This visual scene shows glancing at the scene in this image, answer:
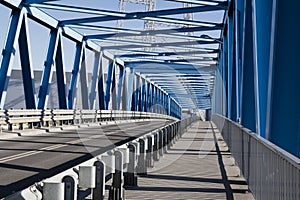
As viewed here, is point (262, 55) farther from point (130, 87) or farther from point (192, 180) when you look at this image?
point (130, 87)

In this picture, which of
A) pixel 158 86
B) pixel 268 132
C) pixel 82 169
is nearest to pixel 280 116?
pixel 268 132

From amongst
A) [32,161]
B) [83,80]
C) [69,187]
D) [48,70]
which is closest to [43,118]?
[48,70]

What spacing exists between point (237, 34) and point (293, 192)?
56.4ft

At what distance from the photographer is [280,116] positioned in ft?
31.9

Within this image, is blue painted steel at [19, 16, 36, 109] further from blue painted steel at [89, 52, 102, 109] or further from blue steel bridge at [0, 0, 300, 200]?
blue painted steel at [89, 52, 102, 109]

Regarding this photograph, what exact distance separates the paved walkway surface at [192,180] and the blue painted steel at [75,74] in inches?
730

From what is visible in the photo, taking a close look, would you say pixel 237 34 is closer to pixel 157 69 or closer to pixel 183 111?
pixel 157 69

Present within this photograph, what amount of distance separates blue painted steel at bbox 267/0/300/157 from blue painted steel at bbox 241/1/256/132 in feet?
17.9

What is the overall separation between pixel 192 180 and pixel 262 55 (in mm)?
3345

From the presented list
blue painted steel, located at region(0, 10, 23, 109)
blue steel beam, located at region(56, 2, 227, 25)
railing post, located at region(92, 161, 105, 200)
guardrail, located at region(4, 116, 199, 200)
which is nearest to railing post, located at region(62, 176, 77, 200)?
guardrail, located at region(4, 116, 199, 200)

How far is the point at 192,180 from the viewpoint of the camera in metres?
10.5

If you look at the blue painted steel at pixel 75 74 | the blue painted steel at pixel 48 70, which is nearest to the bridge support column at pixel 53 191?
the blue painted steel at pixel 48 70

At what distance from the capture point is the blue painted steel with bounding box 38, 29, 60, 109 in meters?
27.6

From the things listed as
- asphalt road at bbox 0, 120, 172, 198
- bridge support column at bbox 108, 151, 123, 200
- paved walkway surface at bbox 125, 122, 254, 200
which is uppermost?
bridge support column at bbox 108, 151, 123, 200
